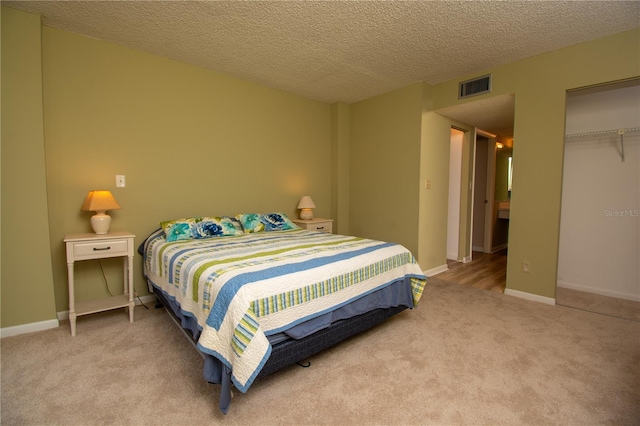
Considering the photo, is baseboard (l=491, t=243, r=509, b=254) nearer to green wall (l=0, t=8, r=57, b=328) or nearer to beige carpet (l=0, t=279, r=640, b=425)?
beige carpet (l=0, t=279, r=640, b=425)

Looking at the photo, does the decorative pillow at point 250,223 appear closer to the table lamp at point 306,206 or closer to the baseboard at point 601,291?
the table lamp at point 306,206

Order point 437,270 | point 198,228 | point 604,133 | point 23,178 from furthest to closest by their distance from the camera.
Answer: point 437,270, point 604,133, point 198,228, point 23,178

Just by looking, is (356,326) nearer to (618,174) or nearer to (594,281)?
(594,281)

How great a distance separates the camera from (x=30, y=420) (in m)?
1.49

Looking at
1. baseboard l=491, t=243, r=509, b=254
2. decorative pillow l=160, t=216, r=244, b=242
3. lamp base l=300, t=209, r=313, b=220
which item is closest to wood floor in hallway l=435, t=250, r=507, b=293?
baseboard l=491, t=243, r=509, b=254

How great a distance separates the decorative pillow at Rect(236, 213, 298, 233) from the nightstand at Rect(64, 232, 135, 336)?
1.14 metres

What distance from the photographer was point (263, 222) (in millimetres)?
3480

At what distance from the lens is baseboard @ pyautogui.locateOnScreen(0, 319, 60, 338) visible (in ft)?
7.61

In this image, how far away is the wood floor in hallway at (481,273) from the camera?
144 inches

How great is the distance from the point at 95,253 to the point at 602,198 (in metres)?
4.93

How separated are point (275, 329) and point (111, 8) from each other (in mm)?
2614

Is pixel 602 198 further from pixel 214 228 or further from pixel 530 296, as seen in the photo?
pixel 214 228

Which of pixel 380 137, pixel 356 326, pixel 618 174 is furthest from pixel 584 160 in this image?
pixel 356 326

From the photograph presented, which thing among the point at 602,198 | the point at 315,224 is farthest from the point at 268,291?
the point at 602,198
